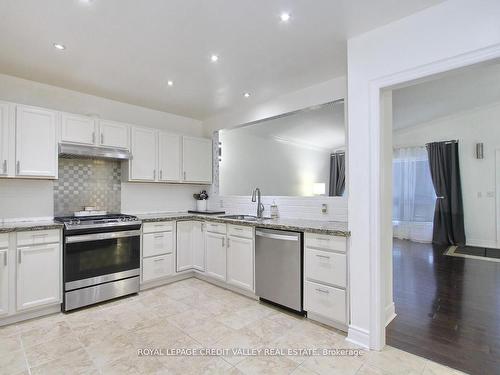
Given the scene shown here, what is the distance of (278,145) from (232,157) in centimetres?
94

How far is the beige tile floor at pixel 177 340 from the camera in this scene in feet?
6.28

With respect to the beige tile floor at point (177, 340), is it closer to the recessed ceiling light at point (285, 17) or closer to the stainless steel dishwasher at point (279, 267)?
the stainless steel dishwasher at point (279, 267)

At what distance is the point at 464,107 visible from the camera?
5695 mm

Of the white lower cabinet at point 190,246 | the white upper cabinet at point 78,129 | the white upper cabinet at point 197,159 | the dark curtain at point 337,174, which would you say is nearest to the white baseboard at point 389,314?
the dark curtain at point 337,174

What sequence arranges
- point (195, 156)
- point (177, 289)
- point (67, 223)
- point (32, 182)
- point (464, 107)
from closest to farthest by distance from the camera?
point (67, 223) → point (32, 182) → point (177, 289) → point (195, 156) → point (464, 107)

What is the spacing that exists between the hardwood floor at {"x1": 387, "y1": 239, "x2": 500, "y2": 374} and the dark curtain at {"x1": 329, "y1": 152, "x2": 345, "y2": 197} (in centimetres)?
139

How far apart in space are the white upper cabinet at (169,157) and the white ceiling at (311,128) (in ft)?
4.14

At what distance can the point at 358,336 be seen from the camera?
2.21m

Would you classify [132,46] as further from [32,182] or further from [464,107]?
[464,107]

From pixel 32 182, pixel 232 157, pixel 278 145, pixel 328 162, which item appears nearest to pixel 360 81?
pixel 328 162

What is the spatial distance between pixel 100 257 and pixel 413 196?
6787 mm

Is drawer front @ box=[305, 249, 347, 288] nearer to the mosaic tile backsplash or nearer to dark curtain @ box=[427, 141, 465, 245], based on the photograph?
the mosaic tile backsplash

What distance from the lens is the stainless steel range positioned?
2822mm

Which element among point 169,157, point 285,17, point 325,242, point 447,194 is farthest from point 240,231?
point 447,194
